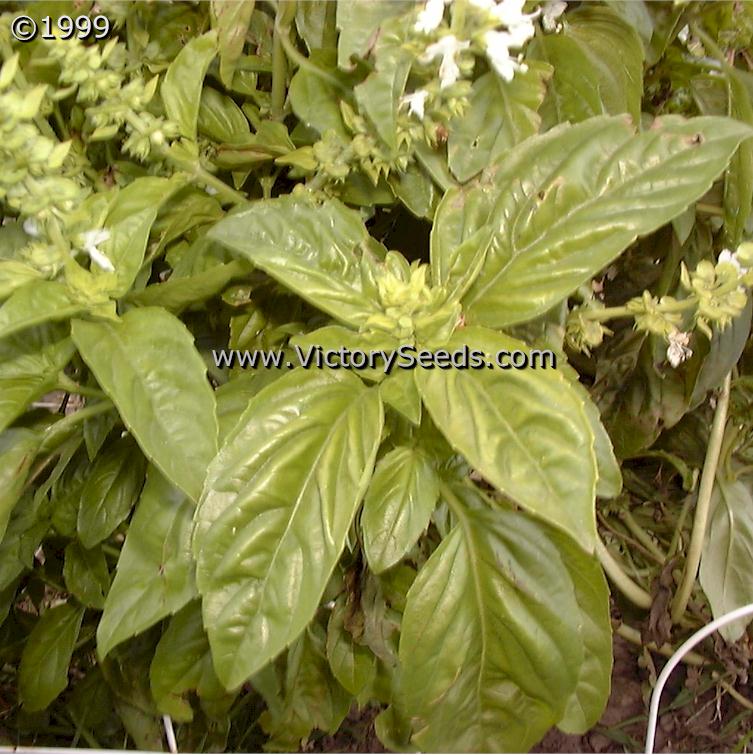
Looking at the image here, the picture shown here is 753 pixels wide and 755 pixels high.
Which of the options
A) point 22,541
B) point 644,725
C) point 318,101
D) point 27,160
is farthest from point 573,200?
point 644,725

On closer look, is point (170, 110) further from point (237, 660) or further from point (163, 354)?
point (237, 660)

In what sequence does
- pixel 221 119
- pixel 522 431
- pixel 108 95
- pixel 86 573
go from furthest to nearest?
pixel 86 573 → pixel 221 119 → pixel 108 95 → pixel 522 431

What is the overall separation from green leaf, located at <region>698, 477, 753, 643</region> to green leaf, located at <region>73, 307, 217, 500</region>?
2.02 feet

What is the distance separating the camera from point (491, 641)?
54 centimetres

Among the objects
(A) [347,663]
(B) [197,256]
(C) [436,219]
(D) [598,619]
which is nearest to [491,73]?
(C) [436,219]

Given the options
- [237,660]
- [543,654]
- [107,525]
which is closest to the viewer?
[237,660]

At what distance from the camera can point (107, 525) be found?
629 millimetres

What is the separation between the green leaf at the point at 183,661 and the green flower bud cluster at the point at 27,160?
0.37 meters

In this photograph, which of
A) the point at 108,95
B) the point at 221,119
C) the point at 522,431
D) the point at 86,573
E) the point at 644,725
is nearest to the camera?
the point at 522,431

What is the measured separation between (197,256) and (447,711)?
372mm

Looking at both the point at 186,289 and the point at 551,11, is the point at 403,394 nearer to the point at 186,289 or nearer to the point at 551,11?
the point at 186,289

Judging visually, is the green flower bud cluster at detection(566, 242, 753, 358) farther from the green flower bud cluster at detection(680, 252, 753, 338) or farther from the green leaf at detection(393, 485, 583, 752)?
the green leaf at detection(393, 485, 583, 752)

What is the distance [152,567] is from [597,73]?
1.53 ft

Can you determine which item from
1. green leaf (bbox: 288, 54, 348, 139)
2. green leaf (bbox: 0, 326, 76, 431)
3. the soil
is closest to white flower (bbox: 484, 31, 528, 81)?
green leaf (bbox: 288, 54, 348, 139)
